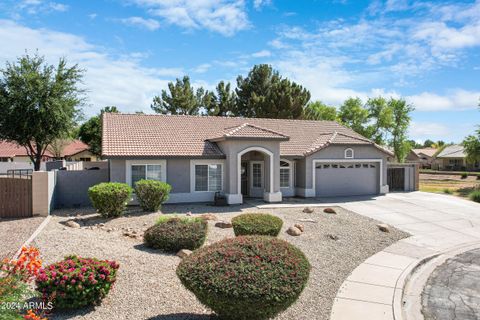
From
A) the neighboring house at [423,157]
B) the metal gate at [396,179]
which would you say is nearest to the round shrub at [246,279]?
the metal gate at [396,179]

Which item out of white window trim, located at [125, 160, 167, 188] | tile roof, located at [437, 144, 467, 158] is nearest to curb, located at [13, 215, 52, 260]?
white window trim, located at [125, 160, 167, 188]

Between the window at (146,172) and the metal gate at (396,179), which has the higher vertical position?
the window at (146,172)

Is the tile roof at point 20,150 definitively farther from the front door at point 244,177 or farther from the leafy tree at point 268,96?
the front door at point 244,177

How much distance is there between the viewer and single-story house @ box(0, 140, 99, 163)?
5068cm

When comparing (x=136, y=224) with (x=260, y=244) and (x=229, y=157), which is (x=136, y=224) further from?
(x=260, y=244)

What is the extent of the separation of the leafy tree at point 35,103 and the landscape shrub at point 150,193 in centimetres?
1353

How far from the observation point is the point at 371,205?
20.8m

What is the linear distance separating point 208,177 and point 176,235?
36.0ft

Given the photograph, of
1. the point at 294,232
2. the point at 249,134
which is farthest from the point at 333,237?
the point at 249,134

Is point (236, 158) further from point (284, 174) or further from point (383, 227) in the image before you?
point (383, 227)

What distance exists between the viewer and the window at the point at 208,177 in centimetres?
2123

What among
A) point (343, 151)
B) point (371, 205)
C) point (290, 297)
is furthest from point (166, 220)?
point (343, 151)

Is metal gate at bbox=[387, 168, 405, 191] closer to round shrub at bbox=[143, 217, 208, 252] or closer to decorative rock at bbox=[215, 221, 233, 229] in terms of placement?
decorative rock at bbox=[215, 221, 233, 229]

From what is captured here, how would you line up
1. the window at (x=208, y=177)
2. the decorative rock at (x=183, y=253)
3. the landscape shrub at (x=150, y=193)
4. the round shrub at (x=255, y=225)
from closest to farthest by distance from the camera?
the decorative rock at (x=183, y=253)
the round shrub at (x=255, y=225)
the landscape shrub at (x=150, y=193)
the window at (x=208, y=177)
